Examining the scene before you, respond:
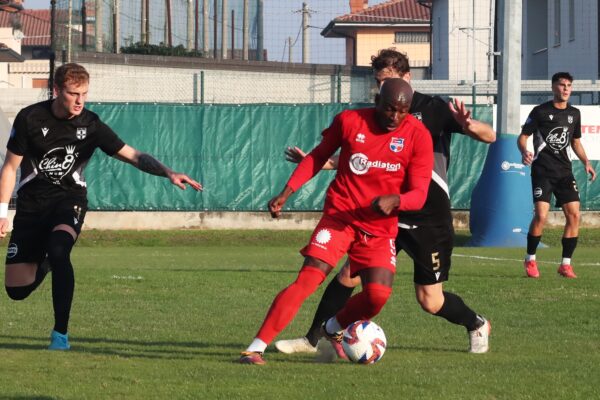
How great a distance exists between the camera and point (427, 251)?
27.5ft

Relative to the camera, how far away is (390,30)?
247 feet

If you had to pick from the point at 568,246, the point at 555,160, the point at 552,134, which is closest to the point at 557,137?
the point at 552,134

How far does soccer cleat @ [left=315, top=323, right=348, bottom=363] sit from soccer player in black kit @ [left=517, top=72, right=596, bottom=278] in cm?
690

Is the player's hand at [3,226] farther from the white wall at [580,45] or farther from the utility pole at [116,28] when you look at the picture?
the white wall at [580,45]

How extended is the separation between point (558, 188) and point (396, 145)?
777 cm

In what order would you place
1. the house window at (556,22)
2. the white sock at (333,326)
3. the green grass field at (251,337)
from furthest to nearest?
the house window at (556,22), the white sock at (333,326), the green grass field at (251,337)

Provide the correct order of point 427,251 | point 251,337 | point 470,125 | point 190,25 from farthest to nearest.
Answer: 1. point 190,25
2. point 251,337
3. point 427,251
4. point 470,125

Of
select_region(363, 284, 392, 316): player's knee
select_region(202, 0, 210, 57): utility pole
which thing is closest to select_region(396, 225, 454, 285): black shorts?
select_region(363, 284, 392, 316): player's knee

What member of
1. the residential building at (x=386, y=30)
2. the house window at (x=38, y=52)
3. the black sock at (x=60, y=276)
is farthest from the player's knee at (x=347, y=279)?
the house window at (x=38, y=52)

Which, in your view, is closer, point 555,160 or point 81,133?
point 81,133

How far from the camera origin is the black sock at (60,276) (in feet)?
28.2

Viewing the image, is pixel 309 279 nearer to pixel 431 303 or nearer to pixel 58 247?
pixel 431 303

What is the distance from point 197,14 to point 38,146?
36283 mm

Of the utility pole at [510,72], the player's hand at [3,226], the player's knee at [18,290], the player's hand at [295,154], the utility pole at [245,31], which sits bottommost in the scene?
the player's knee at [18,290]
